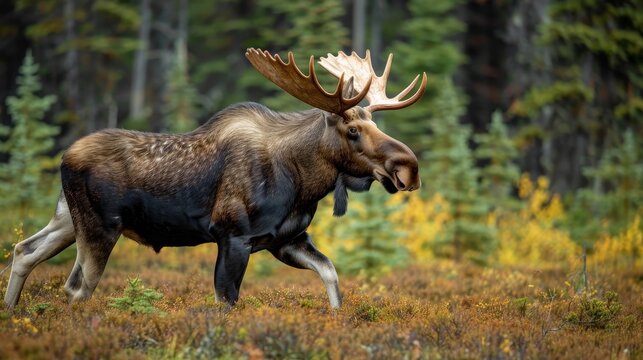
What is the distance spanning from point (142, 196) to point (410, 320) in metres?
2.70

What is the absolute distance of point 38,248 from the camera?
741 centimetres

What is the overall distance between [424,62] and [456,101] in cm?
790

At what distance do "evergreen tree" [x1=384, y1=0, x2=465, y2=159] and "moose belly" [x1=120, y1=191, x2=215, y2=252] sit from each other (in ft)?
56.6

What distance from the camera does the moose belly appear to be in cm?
716

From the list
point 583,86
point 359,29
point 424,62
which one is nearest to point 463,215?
point 583,86

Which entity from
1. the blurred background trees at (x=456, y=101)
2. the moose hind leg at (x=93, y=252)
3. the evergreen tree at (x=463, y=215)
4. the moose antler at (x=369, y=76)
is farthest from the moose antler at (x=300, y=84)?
the evergreen tree at (x=463, y=215)

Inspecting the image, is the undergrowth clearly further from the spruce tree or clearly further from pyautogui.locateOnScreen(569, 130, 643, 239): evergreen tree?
the spruce tree


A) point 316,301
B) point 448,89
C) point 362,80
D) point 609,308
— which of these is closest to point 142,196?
point 316,301

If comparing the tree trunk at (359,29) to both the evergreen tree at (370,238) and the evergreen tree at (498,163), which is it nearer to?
the evergreen tree at (498,163)

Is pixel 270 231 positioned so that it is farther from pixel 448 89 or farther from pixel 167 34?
pixel 167 34

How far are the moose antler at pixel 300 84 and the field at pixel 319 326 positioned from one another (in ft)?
6.05

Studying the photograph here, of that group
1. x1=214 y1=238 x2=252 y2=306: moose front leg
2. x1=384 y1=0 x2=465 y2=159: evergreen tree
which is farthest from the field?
x1=384 y1=0 x2=465 y2=159: evergreen tree

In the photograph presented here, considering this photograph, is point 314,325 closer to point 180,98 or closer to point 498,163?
point 498,163

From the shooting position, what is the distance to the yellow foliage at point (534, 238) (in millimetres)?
14117
